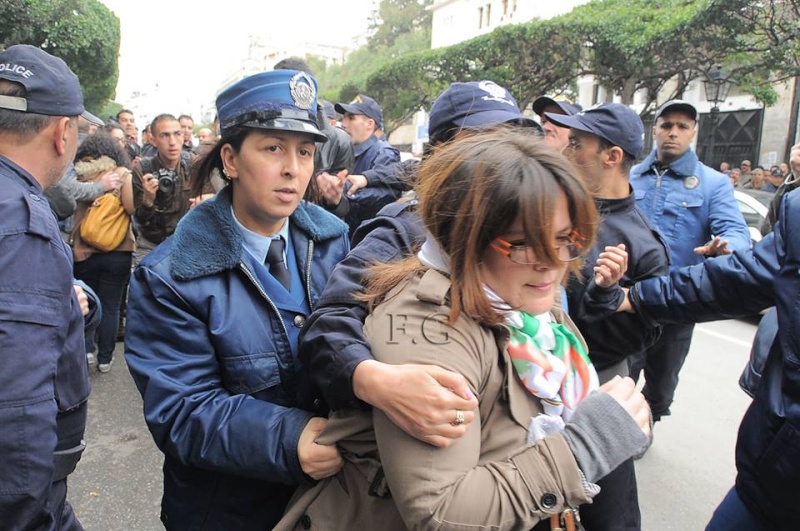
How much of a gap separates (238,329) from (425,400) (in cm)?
65

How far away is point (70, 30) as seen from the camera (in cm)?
1031

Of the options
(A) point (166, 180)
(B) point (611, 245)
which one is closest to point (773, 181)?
(B) point (611, 245)

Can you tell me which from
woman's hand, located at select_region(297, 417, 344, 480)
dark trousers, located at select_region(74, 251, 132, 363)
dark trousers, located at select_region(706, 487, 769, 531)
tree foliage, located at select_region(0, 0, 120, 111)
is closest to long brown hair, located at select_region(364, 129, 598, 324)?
woman's hand, located at select_region(297, 417, 344, 480)

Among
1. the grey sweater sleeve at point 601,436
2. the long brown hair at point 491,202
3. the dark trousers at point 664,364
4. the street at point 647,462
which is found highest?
the long brown hair at point 491,202

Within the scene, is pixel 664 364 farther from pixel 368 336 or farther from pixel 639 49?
pixel 639 49

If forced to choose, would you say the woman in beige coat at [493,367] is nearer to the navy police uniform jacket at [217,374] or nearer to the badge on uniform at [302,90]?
the navy police uniform jacket at [217,374]

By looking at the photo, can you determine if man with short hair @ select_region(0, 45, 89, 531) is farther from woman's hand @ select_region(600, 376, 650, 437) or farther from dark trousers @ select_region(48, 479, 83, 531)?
woman's hand @ select_region(600, 376, 650, 437)

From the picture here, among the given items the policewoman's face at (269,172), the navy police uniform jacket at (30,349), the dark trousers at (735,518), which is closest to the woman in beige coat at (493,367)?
the policewoman's face at (269,172)

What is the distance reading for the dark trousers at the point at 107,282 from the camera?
473 centimetres

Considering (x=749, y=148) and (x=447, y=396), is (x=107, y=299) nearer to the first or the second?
(x=447, y=396)

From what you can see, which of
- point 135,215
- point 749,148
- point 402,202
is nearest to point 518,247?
point 402,202

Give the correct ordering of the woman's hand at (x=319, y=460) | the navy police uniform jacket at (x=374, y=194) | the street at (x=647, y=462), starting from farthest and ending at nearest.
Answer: the navy police uniform jacket at (x=374, y=194) → the street at (x=647, y=462) → the woman's hand at (x=319, y=460)

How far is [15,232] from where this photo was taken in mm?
1428

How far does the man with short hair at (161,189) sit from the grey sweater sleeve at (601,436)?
3.95 metres
